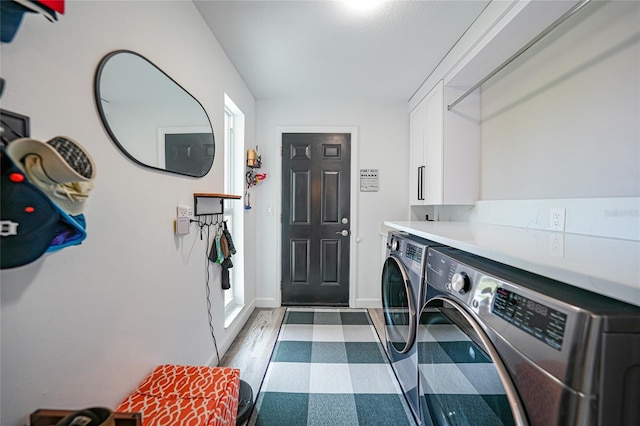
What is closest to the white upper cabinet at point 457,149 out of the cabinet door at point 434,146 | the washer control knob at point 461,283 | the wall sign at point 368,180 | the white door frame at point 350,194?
the cabinet door at point 434,146

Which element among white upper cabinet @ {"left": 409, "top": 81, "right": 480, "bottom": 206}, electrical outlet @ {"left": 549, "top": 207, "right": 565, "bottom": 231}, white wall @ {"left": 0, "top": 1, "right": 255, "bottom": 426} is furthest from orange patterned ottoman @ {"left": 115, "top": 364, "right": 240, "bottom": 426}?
white upper cabinet @ {"left": 409, "top": 81, "right": 480, "bottom": 206}

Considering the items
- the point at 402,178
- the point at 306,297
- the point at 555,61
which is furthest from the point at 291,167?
the point at 555,61

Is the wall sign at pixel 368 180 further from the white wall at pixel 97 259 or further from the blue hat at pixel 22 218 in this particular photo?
the blue hat at pixel 22 218

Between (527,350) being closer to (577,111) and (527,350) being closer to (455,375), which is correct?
(455,375)

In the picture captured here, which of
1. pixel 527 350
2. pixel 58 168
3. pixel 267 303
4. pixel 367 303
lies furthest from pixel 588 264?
pixel 267 303

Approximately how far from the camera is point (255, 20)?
1.57 metres

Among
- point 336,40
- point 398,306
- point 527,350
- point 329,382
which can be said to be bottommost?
point 329,382

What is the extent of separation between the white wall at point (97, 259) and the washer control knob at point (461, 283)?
3.93ft

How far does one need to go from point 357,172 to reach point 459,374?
2.21 metres

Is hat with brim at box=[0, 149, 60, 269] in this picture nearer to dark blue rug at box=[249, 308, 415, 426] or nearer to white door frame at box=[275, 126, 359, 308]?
dark blue rug at box=[249, 308, 415, 426]

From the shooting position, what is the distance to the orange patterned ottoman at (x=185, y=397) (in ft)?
2.71

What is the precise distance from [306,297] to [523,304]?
2.49 meters

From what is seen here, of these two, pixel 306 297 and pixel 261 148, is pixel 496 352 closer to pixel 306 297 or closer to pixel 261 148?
pixel 306 297

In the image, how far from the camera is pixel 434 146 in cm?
216
